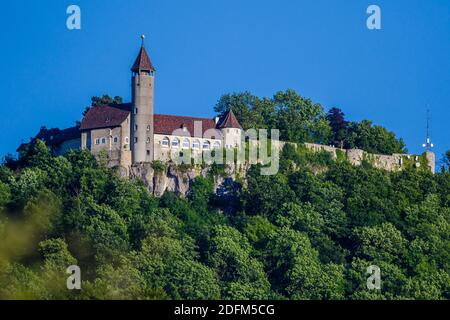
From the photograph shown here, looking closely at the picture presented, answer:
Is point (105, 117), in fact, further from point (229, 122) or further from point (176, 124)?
point (229, 122)

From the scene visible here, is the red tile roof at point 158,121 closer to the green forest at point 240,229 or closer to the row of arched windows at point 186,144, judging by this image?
the row of arched windows at point 186,144

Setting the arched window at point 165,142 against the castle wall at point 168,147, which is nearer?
the castle wall at point 168,147

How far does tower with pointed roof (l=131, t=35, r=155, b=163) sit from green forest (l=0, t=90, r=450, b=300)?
192 cm

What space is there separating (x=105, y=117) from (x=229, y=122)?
6984 mm

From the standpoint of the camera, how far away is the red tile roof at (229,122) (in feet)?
341

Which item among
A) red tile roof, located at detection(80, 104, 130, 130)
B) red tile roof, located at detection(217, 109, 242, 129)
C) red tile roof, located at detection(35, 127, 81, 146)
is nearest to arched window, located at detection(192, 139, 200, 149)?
red tile roof, located at detection(217, 109, 242, 129)

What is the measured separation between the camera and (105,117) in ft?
335

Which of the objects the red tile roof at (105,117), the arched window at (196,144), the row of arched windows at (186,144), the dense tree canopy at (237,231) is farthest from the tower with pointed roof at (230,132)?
the red tile roof at (105,117)

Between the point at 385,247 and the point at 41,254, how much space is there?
18723 mm

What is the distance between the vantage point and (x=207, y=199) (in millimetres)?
101500

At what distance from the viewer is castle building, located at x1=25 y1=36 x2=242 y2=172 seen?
3962 inches

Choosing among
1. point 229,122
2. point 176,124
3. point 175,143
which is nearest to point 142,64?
point 176,124

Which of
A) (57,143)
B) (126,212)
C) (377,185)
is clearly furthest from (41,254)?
(377,185)
